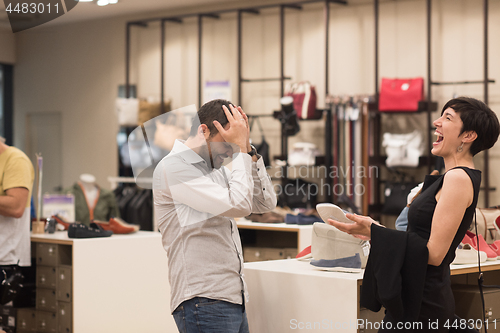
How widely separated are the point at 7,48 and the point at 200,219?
877 cm

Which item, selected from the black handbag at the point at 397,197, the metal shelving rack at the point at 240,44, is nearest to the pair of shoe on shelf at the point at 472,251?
the black handbag at the point at 397,197

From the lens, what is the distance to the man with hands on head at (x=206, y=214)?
6.43ft

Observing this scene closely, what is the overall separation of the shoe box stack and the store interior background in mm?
2466

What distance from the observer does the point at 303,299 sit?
2518 mm

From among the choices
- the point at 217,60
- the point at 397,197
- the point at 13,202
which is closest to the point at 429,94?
the point at 397,197

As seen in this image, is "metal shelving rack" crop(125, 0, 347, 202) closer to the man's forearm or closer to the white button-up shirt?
the man's forearm

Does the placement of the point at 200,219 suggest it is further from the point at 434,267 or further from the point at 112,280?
the point at 112,280

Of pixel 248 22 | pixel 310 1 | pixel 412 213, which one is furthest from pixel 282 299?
pixel 248 22

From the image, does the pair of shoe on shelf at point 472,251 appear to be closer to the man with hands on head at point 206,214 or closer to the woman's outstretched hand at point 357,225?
the woman's outstretched hand at point 357,225

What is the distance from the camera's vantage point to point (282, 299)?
2.59 meters

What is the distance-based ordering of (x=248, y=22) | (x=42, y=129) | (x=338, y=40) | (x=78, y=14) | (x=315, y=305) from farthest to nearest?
(x=42, y=129) < (x=78, y=14) < (x=248, y=22) < (x=338, y=40) < (x=315, y=305)

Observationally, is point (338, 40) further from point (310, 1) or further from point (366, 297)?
point (366, 297)

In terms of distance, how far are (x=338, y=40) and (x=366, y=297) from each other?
210 inches

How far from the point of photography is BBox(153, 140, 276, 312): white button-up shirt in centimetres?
196
